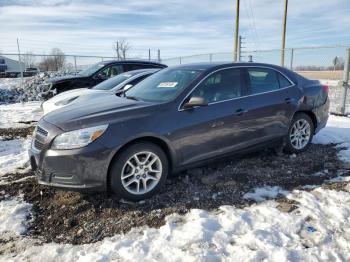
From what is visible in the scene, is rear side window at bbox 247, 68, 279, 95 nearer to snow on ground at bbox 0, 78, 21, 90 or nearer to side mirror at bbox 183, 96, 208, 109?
side mirror at bbox 183, 96, 208, 109

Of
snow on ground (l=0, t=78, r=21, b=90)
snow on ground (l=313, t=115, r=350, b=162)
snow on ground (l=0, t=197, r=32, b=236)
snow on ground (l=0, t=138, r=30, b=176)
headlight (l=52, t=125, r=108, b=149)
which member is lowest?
snow on ground (l=0, t=197, r=32, b=236)

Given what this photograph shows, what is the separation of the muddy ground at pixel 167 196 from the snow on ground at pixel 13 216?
87 millimetres

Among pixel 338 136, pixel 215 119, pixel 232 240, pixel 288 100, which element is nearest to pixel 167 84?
pixel 215 119

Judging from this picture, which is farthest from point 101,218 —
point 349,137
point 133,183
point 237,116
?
point 349,137

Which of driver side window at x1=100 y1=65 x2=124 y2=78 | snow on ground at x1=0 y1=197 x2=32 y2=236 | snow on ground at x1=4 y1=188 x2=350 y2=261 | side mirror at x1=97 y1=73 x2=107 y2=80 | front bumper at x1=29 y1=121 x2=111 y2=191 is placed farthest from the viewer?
driver side window at x1=100 y1=65 x2=124 y2=78

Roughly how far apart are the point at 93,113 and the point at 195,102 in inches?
48.8

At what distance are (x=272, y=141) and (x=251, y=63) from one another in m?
1.26

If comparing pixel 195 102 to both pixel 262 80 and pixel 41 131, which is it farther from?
pixel 41 131

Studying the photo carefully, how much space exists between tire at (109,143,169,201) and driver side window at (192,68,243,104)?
1001 millimetres

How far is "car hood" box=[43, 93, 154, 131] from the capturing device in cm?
377

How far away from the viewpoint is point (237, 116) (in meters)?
4.65

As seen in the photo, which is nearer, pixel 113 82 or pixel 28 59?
pixel 113 82

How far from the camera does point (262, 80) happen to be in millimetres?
5199

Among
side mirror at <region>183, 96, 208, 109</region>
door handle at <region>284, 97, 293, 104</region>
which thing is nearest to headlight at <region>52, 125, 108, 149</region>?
side mirror at <region>183, 96, 208, 109</region>
